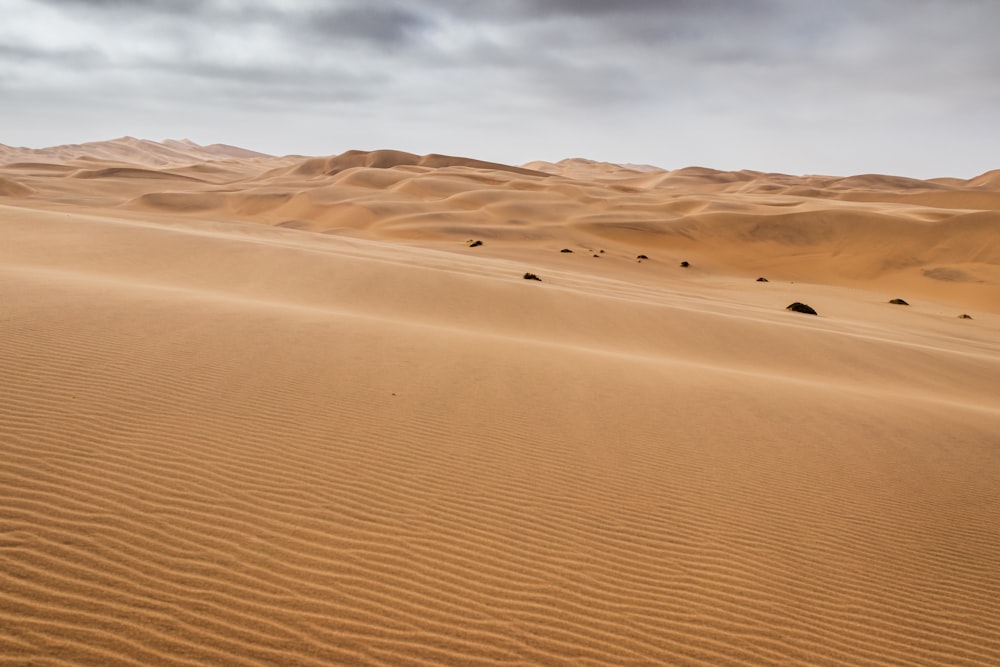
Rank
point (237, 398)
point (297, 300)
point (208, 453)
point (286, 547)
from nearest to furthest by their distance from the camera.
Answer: point (286, 547)
point (208, 453)
point (237, 398)
point (297, 300)

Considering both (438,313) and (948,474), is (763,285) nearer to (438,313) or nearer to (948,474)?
(438,313)

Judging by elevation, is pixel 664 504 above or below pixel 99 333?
below

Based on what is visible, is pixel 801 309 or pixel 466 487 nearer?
pixel 466 487

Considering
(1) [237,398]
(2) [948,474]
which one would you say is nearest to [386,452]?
(1) [237,398]

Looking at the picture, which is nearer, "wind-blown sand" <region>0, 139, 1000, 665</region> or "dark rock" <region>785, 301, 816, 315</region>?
"wind-blown sand" <region>0, 139, 1000, 665</region>

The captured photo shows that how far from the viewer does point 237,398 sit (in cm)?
640

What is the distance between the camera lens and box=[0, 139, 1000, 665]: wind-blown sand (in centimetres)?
356

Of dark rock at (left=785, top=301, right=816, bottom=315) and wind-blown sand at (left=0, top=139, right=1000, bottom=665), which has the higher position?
wind-blown sand at (left=0, top=139, right=1000, bottom=665)

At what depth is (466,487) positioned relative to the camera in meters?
5.15

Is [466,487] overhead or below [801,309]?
overhead

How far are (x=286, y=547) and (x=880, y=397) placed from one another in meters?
8.51

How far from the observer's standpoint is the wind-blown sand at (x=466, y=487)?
3561 millimetres

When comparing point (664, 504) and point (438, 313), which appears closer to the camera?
point (664, 504)

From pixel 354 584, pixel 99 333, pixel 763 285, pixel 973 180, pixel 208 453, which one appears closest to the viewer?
pixel 354 584
